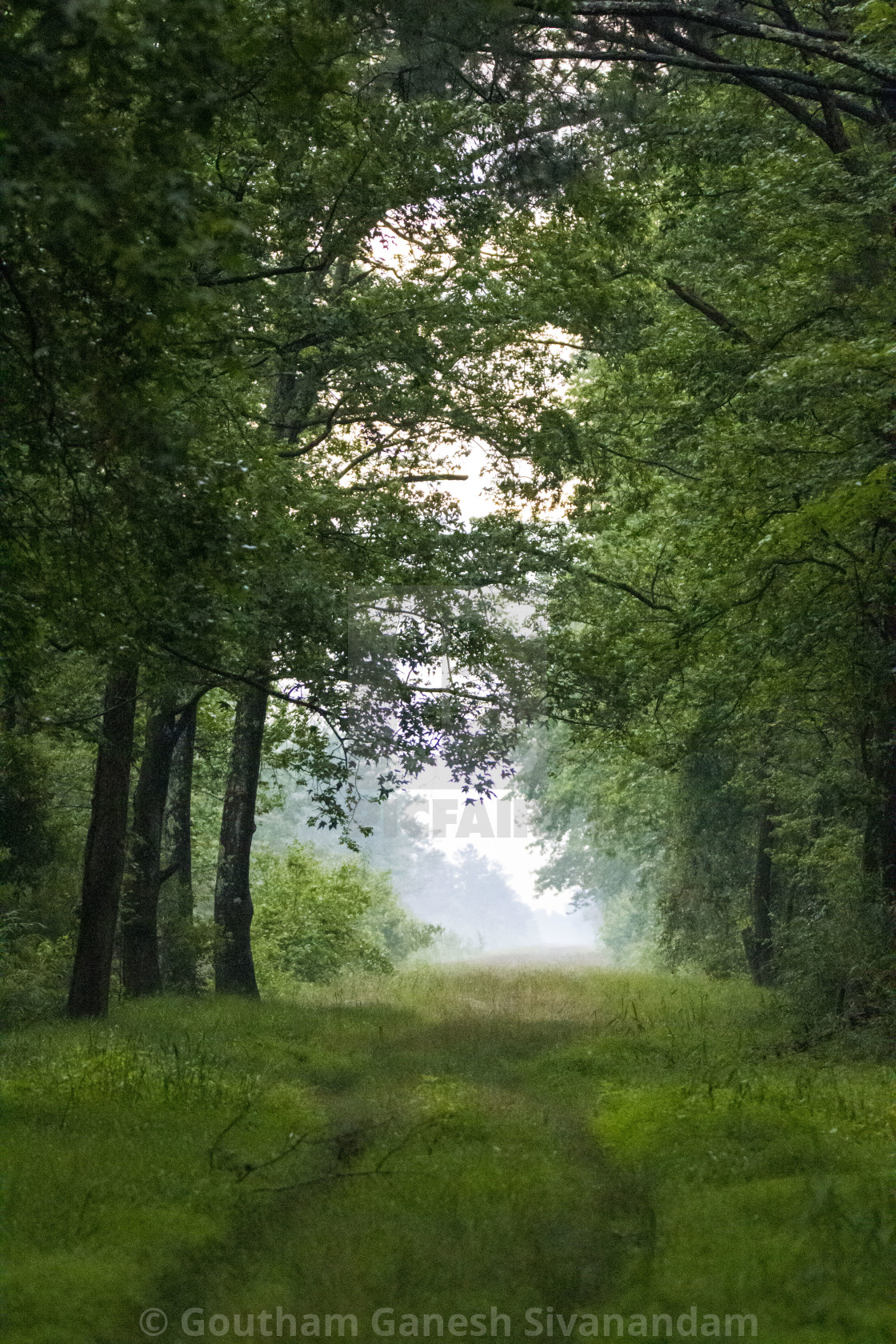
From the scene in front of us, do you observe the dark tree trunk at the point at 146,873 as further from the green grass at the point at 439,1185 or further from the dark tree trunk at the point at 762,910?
the dark tree trunk at the point at 762,910

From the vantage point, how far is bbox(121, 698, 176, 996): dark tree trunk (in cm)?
1831

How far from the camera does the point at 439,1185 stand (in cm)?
803

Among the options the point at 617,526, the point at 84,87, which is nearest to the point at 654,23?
the point at 84,87

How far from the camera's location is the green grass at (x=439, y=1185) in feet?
19.9

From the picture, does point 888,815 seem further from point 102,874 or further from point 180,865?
point 180,865

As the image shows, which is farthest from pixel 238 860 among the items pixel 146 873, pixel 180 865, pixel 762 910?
pixel 762 910

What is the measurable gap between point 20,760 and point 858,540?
1216 cm

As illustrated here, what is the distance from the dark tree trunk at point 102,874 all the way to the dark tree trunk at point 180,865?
3.30 metres

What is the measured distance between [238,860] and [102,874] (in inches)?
191

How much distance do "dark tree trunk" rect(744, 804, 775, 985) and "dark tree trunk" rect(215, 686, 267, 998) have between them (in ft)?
36.1

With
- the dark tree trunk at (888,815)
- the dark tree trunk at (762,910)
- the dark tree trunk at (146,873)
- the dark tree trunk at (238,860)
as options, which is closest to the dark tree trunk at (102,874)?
the dark tree trunk at (146,873)

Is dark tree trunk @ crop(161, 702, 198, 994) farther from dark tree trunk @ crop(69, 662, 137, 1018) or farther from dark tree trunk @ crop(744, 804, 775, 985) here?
dark tree trunk @ crop(744, 804, 775, 985)

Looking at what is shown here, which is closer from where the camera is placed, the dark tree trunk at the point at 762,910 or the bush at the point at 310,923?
the dark tree trunk at the point at 762,910

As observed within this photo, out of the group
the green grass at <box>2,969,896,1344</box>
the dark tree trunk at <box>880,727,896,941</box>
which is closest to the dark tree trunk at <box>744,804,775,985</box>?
the dark tree trunk at <box>880,727,896,941</box>
